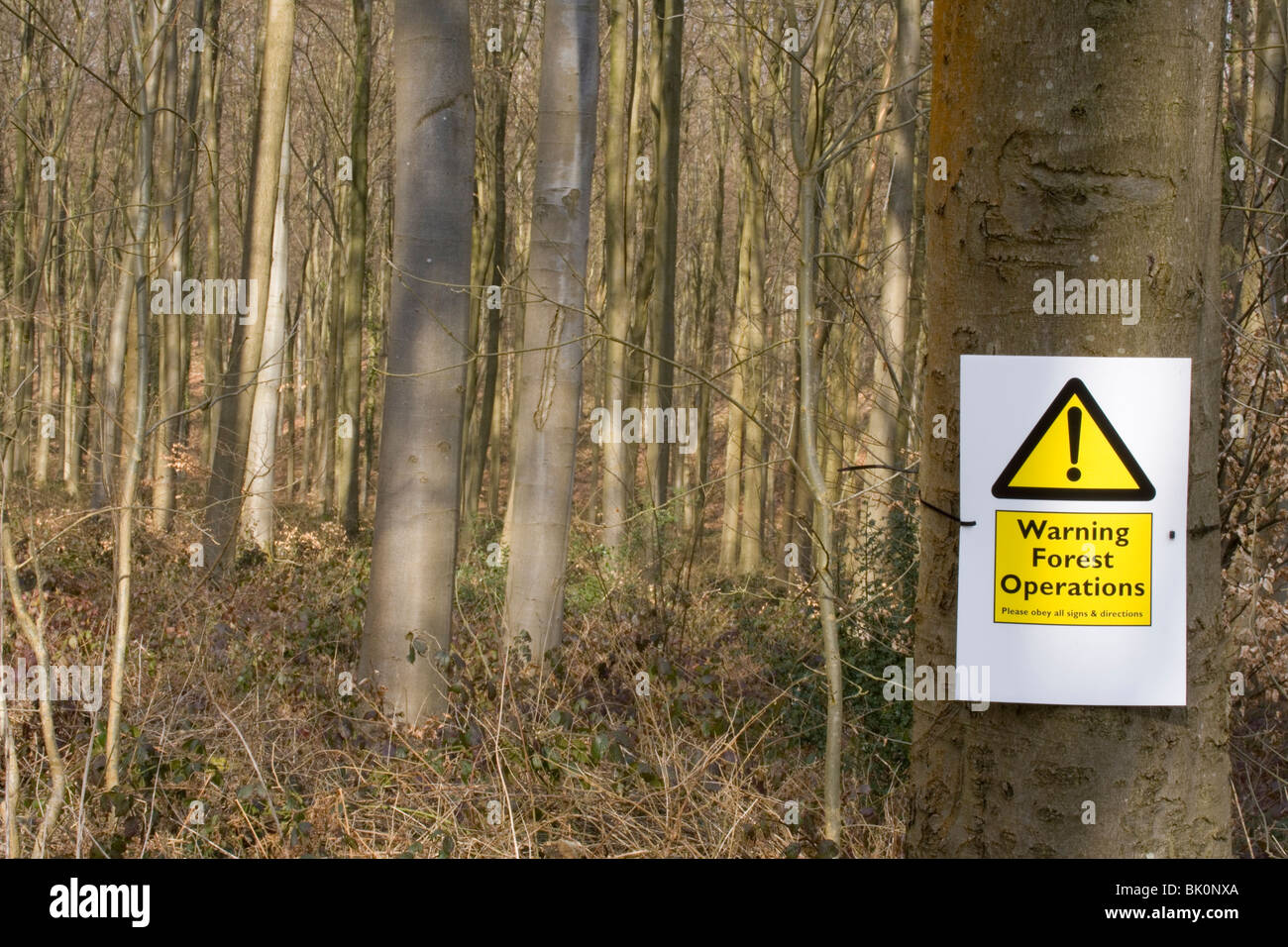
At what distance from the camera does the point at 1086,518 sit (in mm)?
2033

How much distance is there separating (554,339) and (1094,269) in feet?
21.5

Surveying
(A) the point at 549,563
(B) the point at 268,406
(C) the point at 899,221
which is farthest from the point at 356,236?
(A) the point at 549,563

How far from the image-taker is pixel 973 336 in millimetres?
2117

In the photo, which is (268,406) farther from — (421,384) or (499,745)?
(499,745)

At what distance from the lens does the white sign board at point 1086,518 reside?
2.02 metres

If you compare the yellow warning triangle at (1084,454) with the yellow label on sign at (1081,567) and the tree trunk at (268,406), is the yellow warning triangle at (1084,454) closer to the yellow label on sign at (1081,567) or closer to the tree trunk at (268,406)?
the yellow label on sign at (1081,567)

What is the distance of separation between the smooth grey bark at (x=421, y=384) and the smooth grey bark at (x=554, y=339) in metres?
1.72

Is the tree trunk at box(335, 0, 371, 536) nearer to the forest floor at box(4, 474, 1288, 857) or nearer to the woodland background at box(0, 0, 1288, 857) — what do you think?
the woodland background at box(0, 0, 1288, 857)

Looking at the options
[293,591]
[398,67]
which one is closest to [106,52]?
[293,591]

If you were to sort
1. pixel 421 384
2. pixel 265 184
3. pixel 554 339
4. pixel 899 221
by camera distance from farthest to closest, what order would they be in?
pixel 265 184, pixel 899 221, pixel 554 339, pixel 421 384

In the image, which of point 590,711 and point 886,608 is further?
point 886,608

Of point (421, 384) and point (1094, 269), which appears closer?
point (1094, 269)
